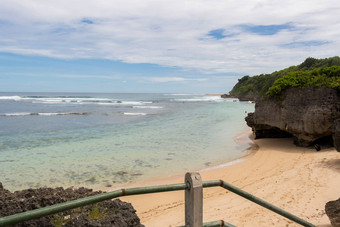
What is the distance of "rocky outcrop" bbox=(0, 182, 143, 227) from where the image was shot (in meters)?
2.91

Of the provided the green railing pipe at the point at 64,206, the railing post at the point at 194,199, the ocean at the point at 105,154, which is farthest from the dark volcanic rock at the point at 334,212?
the ocean at the point at 105,154

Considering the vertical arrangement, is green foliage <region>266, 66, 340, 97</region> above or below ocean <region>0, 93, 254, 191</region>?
above

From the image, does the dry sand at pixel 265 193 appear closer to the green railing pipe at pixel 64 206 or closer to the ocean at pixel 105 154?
the ocean at pixel 105 154

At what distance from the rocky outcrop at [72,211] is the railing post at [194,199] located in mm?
985

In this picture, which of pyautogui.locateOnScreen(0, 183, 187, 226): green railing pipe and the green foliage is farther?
the green foliage

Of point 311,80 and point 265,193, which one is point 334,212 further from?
point 311,80

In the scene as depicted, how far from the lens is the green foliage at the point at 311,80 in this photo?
13.7 meters

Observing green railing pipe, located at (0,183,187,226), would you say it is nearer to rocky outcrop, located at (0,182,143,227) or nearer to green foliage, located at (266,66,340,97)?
rocky outcrop, located at (0,182,143,227)

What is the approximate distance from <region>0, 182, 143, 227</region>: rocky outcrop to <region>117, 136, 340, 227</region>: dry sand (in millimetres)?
4070

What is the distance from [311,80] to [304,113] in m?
1.96

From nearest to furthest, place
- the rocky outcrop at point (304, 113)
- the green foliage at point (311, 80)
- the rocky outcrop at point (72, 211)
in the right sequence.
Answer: the rocky outcrop at point (72, 211) → the rocky outcrop at point (304, 113) → the green foliage at point (311, 80)

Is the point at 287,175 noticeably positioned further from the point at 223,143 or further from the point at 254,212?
the point at 223,143

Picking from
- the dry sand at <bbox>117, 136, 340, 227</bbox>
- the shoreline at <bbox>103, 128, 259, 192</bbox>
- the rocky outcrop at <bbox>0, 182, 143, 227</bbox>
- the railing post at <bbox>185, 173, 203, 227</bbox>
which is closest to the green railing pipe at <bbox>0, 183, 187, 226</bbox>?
the railing post at <bbox>185, 173, 203, 227</bbox>

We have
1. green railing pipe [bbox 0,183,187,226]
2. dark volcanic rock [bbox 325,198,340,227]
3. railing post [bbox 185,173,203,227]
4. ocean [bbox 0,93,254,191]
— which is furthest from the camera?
ocean [bbox 0,93,254,191]
